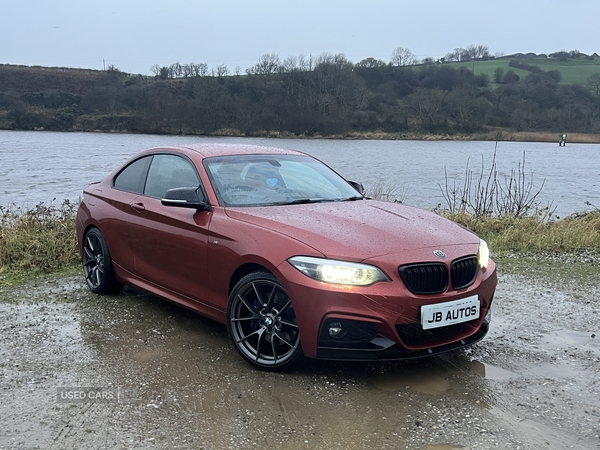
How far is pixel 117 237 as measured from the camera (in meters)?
5.60

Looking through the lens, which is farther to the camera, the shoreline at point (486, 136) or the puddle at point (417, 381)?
→ the shoreline at point (486, 136)

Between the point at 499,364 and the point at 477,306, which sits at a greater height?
the point at 477,306

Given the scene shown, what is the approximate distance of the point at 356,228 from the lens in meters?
4.12

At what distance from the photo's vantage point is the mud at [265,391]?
3266 mm

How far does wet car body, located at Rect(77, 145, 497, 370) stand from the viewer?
372cm

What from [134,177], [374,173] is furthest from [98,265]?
[374,173]

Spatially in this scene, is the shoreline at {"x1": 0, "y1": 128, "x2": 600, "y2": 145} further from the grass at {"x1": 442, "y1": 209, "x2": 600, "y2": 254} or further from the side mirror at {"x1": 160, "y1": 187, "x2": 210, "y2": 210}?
the side mirror at {"x1": 160, "y1": 187, "x2": 210, "y2": 210}

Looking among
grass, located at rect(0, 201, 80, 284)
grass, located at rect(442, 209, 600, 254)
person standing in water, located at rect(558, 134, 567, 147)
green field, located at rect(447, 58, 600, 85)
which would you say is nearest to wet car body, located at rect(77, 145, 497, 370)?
grass, located at rect(0, 201, 80, 284)

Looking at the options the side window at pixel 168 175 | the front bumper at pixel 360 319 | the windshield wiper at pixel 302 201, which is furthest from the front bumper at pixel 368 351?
the side window at pixel 168 175

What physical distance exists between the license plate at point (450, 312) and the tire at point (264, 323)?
83cm

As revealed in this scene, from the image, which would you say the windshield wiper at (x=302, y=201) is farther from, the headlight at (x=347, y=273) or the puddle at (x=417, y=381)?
the puddle at (x=417, y=381)

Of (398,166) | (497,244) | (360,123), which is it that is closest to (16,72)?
(360,123)

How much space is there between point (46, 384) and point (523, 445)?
2.95 m

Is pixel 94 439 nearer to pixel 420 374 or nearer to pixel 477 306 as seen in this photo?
pixel 420 374
